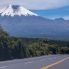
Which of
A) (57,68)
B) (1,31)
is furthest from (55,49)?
(57,68)

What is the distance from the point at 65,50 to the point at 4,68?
9908 cm

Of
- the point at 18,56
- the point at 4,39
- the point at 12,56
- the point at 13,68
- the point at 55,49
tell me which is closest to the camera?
the point at 13,68

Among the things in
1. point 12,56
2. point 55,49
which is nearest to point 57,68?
point 12,56

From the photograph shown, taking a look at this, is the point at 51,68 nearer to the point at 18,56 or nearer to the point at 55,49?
the point at 18,56

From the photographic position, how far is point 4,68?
2644 cm

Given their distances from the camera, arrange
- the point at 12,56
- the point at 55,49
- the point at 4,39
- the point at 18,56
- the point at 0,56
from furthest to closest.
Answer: the point at 55,49, the point at 4,39, the point at 18,56, the point at 12,56, the point at 0,56

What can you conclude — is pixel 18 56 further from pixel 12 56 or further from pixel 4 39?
pixel 4 39

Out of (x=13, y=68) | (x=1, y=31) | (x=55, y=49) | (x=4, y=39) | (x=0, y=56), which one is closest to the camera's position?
(x=13, y=68)

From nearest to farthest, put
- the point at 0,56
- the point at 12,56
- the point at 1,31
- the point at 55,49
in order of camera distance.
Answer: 1. the point at 0,56
2. the point at 12,56
3. the point at 1,31
4. the point at 55,49

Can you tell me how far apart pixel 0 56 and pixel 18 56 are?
8016mm

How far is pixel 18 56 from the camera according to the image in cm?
4894

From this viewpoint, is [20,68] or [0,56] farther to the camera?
[0,56]

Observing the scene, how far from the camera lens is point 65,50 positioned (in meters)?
125

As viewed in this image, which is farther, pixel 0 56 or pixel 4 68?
pixel 0 56
